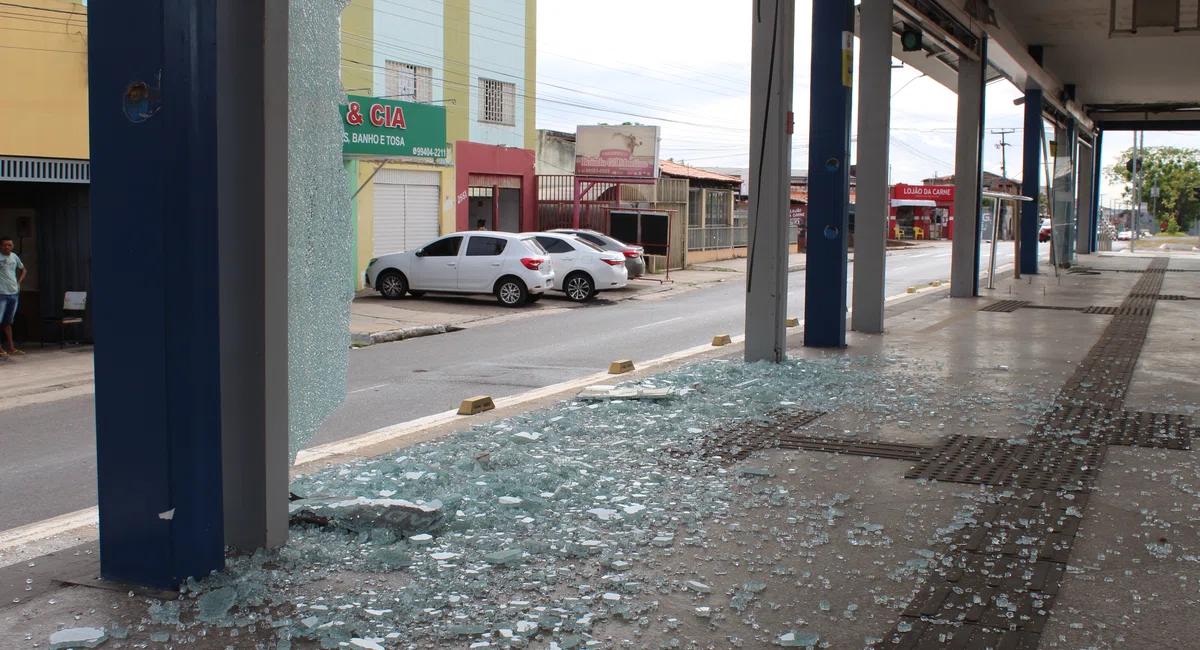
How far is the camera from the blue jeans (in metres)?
14.6

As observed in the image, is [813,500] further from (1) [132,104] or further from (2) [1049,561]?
(1) [132,104]

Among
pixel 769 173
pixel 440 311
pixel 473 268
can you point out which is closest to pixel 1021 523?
pixel 769 173

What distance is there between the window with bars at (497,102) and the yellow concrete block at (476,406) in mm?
21123

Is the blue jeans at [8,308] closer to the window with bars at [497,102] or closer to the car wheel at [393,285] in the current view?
the car wheel at [393,285]

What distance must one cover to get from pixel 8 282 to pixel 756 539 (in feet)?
42.6

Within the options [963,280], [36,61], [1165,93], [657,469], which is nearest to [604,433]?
[657,469]

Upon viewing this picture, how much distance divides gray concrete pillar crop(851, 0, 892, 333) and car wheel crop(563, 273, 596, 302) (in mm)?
10902

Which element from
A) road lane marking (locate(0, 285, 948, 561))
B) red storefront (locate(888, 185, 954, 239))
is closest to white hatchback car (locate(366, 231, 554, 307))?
road lane marking (locate(0, 285, 948, 561))

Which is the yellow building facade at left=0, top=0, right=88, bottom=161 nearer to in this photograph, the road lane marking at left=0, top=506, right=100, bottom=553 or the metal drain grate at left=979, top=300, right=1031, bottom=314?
the road lane marking at left=0, top=506, right=100, bottom=553

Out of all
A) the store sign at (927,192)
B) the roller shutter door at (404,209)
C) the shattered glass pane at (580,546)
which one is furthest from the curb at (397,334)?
the store sign at (927,192)

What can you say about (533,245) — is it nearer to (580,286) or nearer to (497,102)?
(580,286)

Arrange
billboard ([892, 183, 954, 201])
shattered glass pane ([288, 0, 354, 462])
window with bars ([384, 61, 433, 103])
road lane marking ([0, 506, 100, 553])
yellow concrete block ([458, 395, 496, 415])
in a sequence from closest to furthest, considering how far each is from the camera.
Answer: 1. shattered glass pane ([288, 0, 354, 462])
2. road lane marking ([0, 506, 100, 553])
3. yellow concrete block ([458, 395, 496, 415])
4. window with bars ([384, 61, 433, 103])
5. billboard ([892, 183, 954, 201])

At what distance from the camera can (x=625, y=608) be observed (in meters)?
4.25

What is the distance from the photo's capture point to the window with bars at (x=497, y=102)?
96.2ft
